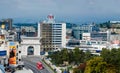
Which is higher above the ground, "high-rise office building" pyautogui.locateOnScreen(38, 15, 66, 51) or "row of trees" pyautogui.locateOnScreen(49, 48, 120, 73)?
"high-rise office building" pyautogui.locateOnScreen(38, 15, 66, 51)

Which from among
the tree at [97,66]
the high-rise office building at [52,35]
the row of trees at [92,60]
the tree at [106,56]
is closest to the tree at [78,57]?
the row of trees at [92,60]

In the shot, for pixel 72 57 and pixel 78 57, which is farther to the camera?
pixel 72 57

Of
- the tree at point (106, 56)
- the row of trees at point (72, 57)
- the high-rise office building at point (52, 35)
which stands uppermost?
the high-rise office building at point (52, 35)

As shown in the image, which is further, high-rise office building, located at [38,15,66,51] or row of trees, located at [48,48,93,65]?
high-rise office building, located at [38,15,66,51]

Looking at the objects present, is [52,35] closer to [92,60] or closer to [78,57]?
[78,57]

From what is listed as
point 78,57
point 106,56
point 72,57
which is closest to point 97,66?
point 106,56

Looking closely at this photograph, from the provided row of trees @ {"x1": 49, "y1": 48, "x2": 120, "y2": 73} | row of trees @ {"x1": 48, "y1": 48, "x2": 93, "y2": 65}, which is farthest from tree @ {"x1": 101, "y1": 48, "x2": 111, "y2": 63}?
row of trees @ {"x1": 48, "y1": 48, "x2": 93, "y2": 65}

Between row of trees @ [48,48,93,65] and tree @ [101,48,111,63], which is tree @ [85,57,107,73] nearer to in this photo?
tree @ [101,48,111,63]

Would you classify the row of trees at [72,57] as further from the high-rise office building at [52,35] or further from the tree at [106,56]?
the high-rise office building at [52,35]

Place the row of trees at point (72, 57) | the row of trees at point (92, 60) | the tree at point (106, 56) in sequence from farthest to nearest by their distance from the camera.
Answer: the row of trees at point (72, 57) → the tree at point (106, 56) → the row of trees at point (92, 60)
